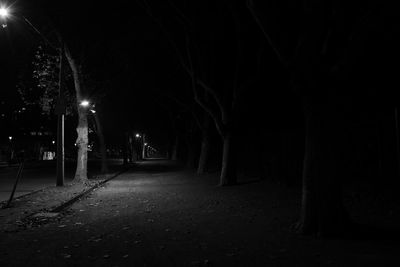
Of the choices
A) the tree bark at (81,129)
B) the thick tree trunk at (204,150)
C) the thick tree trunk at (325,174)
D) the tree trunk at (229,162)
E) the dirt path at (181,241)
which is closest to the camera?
the dirt path at (181,241)

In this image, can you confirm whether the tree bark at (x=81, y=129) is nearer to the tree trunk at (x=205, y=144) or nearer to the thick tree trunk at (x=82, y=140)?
the thick tree trunk at (x=82, y=140)

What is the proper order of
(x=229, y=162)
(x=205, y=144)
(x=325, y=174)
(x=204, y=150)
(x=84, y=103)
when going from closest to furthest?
(x=325, y=174) → (x=229, y=162) → (x=84, y=103) → (x=205, y=144) → (x=204, y=150)

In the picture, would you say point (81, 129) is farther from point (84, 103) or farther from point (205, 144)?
point (205, 144)

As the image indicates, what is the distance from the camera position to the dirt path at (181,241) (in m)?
6.46

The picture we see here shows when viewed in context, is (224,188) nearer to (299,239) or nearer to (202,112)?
(299,239)

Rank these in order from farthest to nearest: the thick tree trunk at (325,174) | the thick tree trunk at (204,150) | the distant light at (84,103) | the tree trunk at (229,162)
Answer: the thick tree trunk at (204,150), the distant light at (84,103), the tree trunk at (229,162), the thick tree trunk at (325,174)

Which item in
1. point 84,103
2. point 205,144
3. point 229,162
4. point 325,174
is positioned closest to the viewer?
point 325,174

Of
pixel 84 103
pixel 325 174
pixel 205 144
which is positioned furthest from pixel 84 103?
pixel 325 174

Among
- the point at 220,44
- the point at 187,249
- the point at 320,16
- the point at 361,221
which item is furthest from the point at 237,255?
the point at 220,44

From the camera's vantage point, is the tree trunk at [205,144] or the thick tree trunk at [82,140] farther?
the tree trunk at [205,144]

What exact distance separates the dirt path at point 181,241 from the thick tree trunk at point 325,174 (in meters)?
0.48

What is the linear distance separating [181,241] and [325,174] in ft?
9.42

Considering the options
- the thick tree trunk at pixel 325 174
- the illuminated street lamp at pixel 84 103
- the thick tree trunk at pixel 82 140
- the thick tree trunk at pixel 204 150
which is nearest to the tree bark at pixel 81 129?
the thick tree trunk at pixel 82 140

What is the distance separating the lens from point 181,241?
789 cm
